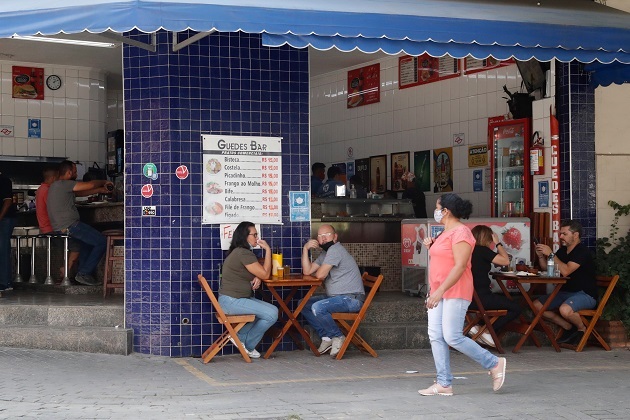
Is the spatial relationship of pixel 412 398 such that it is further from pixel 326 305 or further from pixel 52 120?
pixel 52 120

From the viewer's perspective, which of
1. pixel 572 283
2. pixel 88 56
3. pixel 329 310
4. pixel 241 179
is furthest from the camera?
pixel 88 56

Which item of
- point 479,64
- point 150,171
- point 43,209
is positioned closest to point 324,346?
point 150,171

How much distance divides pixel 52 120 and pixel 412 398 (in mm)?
9801

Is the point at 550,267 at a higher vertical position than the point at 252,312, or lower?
higher

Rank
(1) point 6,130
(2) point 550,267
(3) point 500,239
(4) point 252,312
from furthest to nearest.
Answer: (1) point 6,130, (3) point 500,239, (2) point 550,267, (4) point 252,312

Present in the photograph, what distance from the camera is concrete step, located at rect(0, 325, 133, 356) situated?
32.2 feet

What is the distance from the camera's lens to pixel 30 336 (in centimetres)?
1003

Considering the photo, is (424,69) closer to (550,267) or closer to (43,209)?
(550,267)

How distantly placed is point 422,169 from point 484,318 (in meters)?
5.28

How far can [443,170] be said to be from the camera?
47.7 feet

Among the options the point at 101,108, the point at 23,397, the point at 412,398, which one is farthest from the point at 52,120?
the point at 412,398

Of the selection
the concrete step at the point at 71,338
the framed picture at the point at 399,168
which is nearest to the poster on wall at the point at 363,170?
the framed picture at the point at 399,168

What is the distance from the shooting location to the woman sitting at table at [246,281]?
9.46 m

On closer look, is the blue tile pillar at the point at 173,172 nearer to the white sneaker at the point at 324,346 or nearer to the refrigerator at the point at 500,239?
the white sneaker at the point at 324,346
